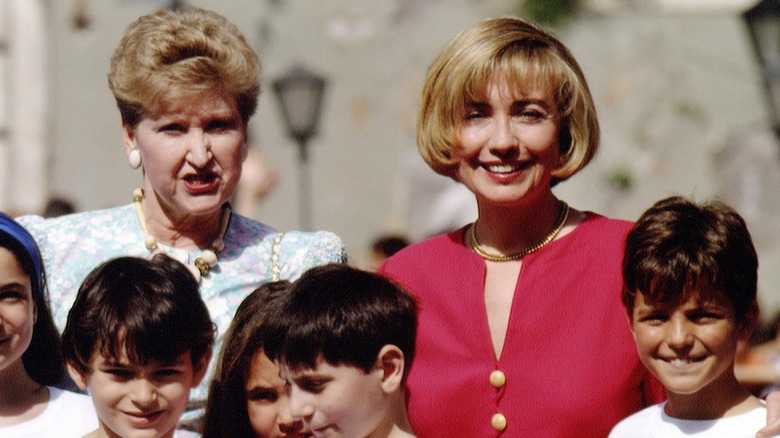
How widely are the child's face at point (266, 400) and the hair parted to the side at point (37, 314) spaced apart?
0.58 m

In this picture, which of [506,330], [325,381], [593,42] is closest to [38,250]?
[325,381]

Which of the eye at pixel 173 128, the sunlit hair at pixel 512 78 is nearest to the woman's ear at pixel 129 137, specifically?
the eye at pixel 173 128

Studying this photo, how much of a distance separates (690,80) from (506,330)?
8209 mm

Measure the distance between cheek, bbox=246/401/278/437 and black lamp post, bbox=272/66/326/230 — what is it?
6.46 m

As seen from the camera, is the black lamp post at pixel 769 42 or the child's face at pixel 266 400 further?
the black lamp post at pixel 769 42

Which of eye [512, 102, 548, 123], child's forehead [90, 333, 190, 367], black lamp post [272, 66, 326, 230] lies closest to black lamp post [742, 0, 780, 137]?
black lamp post [272, 66, 326, 230]

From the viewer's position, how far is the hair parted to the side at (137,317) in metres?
3.81

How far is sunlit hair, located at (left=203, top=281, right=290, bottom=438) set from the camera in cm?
391

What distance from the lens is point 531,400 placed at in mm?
3809

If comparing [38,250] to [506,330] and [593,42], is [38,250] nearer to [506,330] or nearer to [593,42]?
[506,330]

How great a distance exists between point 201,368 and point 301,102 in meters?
6.61

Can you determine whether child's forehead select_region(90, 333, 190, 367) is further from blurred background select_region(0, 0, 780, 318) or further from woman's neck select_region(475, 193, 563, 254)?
blurred background select_region(0, 0, 780, 318)

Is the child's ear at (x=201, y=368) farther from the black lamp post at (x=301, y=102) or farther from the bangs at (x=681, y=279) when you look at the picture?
the black lamp post at (x=301, y=102)

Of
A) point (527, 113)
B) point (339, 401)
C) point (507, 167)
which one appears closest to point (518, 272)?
point (507, 167)
